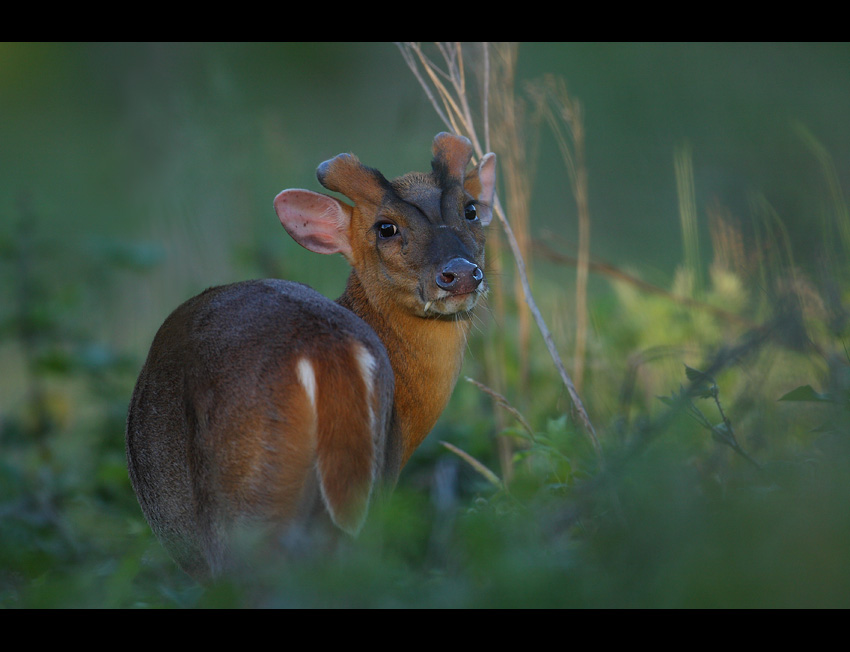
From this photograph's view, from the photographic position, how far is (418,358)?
4465 mm

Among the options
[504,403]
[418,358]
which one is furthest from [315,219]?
[504,403]

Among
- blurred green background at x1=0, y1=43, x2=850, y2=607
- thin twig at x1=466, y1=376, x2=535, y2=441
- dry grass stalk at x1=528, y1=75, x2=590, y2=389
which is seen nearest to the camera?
blurred green background at x1=0, y1=43, x2=850, y2=607

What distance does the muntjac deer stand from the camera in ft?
10.2

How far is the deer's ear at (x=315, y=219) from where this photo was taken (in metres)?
4.60

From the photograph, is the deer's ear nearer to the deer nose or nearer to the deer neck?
the deer neck

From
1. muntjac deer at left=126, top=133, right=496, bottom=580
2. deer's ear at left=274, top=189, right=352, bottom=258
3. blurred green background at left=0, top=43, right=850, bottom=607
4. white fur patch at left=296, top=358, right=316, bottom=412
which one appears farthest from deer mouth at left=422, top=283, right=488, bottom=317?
white fur patch at left=296, top=358, right=316, bottom=412

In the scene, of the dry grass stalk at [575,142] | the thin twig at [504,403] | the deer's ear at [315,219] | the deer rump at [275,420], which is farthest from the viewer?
the dry grass stalk at [575,142]

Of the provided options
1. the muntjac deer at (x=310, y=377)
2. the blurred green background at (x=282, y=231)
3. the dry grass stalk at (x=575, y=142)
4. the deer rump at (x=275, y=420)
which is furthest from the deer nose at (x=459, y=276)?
the dry grass stalk at (x=575, y=142)

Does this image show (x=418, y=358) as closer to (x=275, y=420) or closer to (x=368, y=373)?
(x=368, y=373)

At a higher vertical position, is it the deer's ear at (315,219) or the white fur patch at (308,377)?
the deer's ear at (315,219)

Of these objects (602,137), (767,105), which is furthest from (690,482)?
(602,137)

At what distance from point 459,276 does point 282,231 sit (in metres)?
4.40

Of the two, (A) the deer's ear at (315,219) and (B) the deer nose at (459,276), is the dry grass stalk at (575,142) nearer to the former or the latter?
(A) the deer's ear at (315,219)

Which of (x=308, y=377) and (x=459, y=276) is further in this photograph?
(x=459, y=276)
